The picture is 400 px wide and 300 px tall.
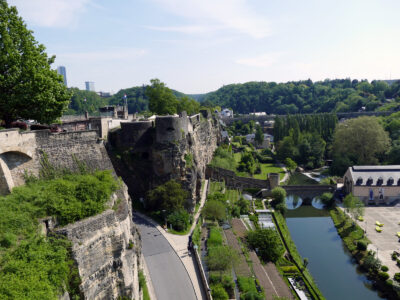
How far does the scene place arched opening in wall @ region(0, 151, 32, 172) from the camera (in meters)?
14.6

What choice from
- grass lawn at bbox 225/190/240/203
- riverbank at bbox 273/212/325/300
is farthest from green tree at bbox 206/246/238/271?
grass lawn at bbox 225/190/240/203

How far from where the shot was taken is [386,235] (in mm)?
32375

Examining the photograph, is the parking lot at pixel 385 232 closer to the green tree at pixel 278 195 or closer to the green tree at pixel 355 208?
the green tree at pixel 355 208

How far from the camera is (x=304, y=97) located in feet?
510

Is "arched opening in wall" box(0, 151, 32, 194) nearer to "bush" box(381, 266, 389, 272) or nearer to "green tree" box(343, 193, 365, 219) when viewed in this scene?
"bush" box(381, 266, 389, 272)

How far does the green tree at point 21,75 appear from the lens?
1609cm

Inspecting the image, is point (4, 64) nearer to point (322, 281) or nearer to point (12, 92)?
Answer: point (12, 92)

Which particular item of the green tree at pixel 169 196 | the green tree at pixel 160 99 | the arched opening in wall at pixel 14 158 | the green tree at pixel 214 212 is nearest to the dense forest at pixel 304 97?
the green tree at pixel 160 99

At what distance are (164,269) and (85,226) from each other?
36.3ft

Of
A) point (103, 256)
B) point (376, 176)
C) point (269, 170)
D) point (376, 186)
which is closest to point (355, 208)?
point (376, 186)

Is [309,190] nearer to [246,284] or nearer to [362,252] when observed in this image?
[362,252]

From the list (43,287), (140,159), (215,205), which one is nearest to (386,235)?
(215,205)

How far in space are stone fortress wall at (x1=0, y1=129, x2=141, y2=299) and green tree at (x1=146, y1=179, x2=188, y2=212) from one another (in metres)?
12.0

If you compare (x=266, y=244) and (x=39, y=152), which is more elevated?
(x=39, y=152)
